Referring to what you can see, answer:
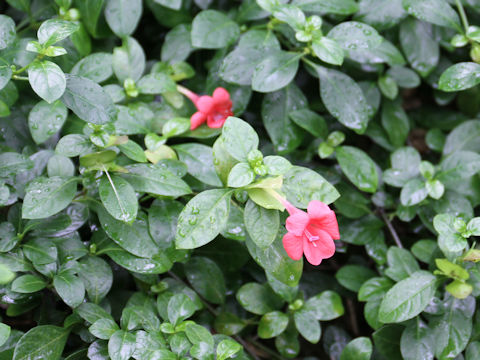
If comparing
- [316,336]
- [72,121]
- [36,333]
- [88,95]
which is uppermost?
[88,95]

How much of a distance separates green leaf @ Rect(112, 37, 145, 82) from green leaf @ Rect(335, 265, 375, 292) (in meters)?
1.20

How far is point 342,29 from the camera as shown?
1.88 meters

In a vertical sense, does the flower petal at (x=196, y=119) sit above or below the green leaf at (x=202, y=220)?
below

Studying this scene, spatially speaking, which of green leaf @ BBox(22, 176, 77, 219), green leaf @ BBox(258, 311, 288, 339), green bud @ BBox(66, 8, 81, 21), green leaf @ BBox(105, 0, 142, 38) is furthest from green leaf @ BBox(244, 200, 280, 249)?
green bud @ BBox(66, 8, 81, 21)

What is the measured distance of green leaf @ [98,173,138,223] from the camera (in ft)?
4.88

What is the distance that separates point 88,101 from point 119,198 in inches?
12.9

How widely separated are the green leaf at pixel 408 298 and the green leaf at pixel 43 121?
1.35 m

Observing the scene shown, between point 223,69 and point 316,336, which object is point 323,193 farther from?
point 223,69

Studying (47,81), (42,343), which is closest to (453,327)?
(42,343)

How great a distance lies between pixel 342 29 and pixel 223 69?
1.66 feet

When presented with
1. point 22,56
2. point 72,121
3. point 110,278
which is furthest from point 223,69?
point 110,278

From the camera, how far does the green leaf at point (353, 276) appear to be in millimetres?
1975

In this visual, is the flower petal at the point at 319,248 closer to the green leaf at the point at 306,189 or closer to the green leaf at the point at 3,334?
the green leaf at the point at 306,189

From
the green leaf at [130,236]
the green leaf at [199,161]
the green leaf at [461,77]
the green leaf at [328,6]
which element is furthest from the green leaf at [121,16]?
the green leaf at [461,77]
